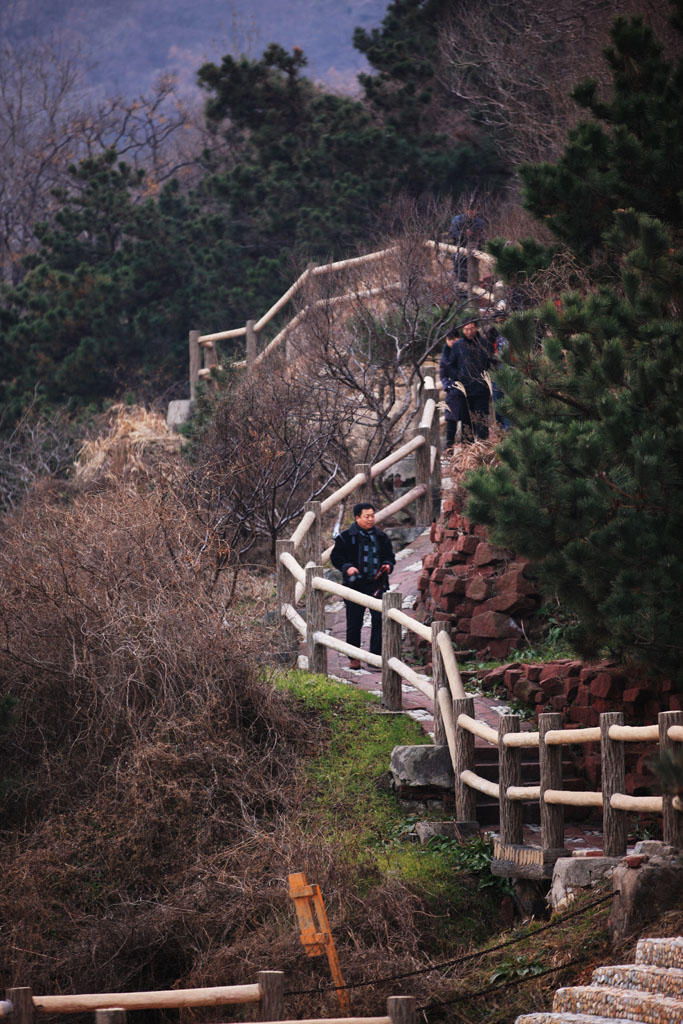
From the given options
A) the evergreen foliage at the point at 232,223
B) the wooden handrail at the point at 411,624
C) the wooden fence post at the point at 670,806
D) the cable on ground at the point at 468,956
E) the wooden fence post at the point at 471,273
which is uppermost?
the evergreen foliage at the point at 232,223

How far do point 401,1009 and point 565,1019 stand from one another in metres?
0.76

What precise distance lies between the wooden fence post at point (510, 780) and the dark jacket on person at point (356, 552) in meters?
3.99

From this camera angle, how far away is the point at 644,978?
19.7 ft

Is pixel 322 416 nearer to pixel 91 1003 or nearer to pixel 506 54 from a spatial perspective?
pixel 506 54

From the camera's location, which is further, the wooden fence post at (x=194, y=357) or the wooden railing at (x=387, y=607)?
the wooden fence post at (x=194, y=357)

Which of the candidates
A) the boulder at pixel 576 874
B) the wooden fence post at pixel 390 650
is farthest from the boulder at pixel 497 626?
the boulder at pixel 576 874

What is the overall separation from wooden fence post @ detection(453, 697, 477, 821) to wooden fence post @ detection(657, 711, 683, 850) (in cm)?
236

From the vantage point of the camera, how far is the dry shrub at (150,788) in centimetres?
825

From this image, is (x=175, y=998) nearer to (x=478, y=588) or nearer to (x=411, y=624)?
(x=411, y=624)

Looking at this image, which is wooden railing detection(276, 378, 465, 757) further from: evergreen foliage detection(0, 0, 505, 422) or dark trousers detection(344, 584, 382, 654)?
evergreen foliage detection(0, 0, 505, 422)

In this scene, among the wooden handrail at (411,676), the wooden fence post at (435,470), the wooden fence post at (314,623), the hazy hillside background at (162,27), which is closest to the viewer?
the wooden handrail at (411,676)

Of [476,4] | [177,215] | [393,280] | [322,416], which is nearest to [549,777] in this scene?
[322,416]

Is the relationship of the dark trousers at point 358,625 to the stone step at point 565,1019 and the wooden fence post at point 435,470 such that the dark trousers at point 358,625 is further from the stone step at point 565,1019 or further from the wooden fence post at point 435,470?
the stone step at point 565,1019

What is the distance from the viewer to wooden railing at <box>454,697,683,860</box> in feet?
23.0
